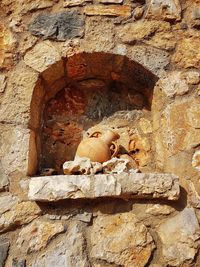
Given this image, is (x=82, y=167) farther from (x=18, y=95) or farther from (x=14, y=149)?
(x=18, y=95)

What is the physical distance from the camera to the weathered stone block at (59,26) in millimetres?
1948

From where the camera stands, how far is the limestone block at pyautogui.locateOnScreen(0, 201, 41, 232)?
5.36 feet

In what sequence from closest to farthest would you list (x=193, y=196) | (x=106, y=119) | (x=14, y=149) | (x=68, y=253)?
(x=68, y=253), (x=193, y=196), (x=14, y=149), (x=106, y=119)

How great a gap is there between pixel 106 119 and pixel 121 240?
81 cm

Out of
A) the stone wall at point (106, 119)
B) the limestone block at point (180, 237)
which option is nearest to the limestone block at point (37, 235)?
the stone wall at point (106, 119)

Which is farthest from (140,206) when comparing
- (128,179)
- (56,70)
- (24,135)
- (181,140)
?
(56,70)

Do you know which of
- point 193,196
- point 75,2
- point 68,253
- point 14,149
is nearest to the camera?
point 68,253

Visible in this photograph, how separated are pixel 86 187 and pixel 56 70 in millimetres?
732

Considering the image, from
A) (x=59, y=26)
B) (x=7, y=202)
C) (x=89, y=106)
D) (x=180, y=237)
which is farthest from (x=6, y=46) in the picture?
(x=180, y=237)

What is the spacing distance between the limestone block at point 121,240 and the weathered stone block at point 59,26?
3.38 ft

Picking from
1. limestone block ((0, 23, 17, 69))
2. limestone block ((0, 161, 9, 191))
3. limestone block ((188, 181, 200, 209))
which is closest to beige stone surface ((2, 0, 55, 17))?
limestone block ((0, 23, 17, 69))

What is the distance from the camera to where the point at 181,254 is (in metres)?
1.55

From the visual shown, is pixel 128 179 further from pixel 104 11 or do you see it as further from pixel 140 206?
pixel 104 11

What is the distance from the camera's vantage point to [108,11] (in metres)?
1.97
